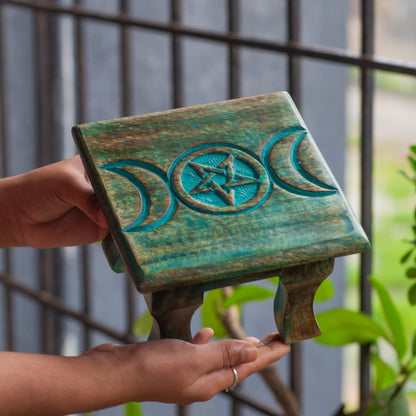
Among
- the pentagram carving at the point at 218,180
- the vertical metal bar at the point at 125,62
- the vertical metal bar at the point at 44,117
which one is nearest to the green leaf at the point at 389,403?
the pentagram carving at the point at 218,180

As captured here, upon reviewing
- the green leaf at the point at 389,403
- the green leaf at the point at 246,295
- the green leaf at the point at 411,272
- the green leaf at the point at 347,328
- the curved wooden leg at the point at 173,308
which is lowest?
the green leaf at the point at 389,403

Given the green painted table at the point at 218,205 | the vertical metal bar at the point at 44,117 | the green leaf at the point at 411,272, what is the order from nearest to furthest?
1. the green painted table at the point at 218,205
2. the green leaf at the point at 411,272
3. the vertical metal bar at the point at 44,117

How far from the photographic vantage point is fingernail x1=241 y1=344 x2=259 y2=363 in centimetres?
64

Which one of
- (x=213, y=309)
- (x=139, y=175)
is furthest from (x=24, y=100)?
(x=139, y=175)

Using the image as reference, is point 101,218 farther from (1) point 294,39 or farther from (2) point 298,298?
(1) point 294,39

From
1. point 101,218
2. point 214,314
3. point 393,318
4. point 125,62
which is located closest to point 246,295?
point 214,314

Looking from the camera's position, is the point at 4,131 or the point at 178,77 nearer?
the point at 178,77

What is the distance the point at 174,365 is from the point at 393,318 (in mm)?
396

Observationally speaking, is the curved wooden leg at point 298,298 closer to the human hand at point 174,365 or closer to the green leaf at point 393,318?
the human hand at point 174,365

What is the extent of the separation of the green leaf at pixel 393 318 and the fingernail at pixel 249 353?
1.04ft

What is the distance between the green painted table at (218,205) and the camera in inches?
22.8

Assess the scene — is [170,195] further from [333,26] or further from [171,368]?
[333,26]

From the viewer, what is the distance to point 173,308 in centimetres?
62

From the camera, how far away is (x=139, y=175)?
63 cm
